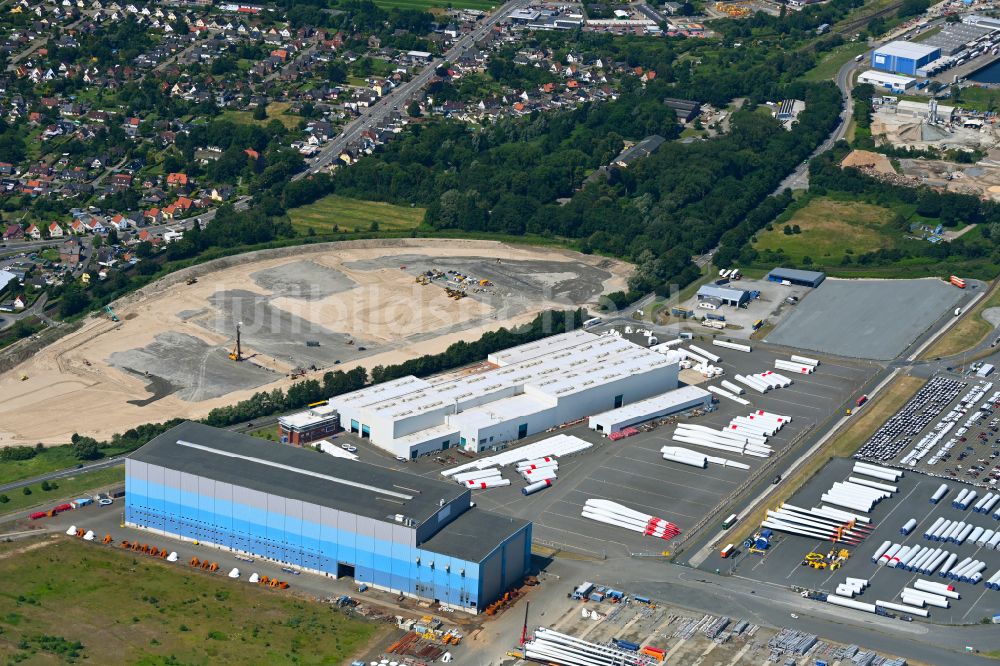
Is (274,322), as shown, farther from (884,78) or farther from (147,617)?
(884,78)

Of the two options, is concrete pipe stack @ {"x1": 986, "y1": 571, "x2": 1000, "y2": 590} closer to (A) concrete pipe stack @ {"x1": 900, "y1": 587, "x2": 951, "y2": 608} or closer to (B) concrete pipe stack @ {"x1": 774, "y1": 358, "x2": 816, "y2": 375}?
(A) concrete pipe stack @ {"x1": 900, "y1": 587, "x2": 951, "y2": 608}

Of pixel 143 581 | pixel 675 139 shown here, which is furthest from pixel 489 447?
pixel 675 139

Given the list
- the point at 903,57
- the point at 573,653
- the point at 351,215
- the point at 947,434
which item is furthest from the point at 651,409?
the point at 903,57

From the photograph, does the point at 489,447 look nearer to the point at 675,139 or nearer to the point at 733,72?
the point at 675,139

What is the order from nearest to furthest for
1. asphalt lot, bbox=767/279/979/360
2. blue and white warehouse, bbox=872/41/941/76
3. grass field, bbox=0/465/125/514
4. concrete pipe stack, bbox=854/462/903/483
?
grass field, bbox=0/465/125/514
concrete pipe stack, bbox=854/462/903/483
asphalt lot, bbox=767/279/979/360
blue and white warehouse, bbox=872/41/941/76

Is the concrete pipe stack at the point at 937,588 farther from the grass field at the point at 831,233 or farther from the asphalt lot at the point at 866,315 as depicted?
the grass field at the point at 831,233

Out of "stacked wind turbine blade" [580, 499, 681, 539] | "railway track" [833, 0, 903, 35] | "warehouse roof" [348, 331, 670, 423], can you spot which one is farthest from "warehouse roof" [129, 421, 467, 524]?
"railway track" [833, 0, 903, 35]
